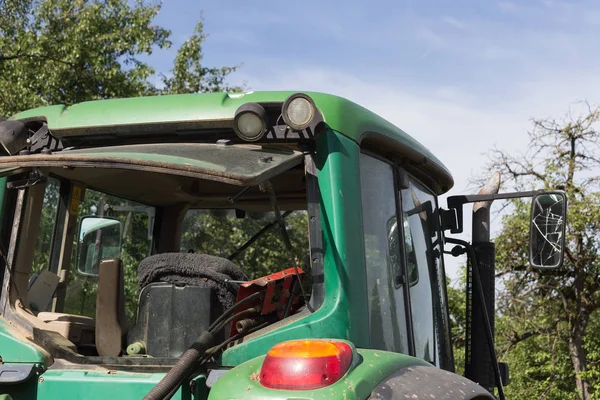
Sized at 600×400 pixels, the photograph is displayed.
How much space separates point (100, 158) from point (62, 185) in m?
1.23

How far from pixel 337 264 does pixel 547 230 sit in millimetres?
1155

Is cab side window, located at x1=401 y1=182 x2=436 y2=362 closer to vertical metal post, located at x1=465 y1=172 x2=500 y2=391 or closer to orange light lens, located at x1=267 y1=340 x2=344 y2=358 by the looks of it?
vertical metal post, located at x1=465 y1=172 x2=500 y2=391

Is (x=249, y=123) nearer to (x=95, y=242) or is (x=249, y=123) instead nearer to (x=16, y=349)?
(x=16, y=349)

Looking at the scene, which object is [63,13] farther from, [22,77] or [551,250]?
[551,250]

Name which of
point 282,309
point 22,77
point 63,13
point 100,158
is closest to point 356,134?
point 282,309

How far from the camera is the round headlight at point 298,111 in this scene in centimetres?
282

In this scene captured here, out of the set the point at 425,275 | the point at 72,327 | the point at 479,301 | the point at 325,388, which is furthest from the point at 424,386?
the point at 479,301

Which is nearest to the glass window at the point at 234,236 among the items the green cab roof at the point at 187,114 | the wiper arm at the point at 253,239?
the wiper arm at the point at 253,239

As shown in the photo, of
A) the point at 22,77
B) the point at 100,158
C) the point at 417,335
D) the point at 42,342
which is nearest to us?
the point at 100,158

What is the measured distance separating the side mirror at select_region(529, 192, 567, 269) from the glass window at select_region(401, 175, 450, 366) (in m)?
0.49

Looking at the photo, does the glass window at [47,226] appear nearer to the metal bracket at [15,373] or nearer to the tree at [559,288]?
the metal bracket at [15,373]

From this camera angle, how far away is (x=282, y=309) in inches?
121

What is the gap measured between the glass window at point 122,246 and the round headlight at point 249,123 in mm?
1030

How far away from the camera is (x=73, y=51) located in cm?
1532
